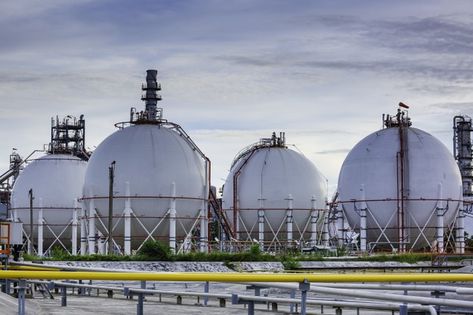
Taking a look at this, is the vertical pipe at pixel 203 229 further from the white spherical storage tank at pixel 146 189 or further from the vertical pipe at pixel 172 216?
the vertical pipe at pixel 172 216

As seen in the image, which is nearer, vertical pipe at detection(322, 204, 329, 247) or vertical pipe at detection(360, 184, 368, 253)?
vertical pipe at detection(360, 184, 368, 253)

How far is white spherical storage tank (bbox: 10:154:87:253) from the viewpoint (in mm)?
76750

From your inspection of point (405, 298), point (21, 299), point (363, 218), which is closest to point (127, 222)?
point (363, 218)

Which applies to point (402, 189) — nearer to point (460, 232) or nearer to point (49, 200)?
point (460, 232)

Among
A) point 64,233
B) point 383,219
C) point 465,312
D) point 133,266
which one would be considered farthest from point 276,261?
point 465,312

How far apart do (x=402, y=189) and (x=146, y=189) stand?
1686cm

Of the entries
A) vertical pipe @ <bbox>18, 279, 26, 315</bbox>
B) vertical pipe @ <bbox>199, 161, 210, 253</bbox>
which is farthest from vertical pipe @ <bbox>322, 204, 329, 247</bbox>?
vertical pipe @ <bbox>18, 279, 26, 315</bbox>

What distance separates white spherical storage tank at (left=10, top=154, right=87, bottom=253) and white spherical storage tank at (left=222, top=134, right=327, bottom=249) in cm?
1221

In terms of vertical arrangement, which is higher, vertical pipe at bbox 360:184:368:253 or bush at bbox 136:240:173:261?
vertical pipe at bbox 360:184:368:253

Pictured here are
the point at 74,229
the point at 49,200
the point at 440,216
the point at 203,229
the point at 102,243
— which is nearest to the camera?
the point at 102,243

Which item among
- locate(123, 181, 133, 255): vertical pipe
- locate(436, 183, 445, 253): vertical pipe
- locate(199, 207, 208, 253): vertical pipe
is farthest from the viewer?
locate(436, 183, 445, 253): vertical pipe

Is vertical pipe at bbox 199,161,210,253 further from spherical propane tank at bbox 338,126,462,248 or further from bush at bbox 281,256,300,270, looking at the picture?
bush at bbox 281,256,300,270

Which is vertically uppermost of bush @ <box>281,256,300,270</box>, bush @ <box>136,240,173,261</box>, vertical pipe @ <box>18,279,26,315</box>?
vertical pipe @ <box>18,279,26,315</box>

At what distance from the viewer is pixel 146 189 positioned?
6184 cm
